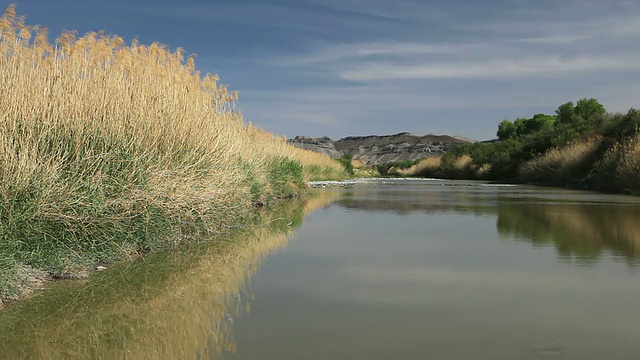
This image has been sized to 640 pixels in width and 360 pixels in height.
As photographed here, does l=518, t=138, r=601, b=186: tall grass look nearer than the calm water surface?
No

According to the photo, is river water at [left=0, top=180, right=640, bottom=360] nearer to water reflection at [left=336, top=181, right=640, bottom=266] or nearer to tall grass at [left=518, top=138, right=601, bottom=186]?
water reflection at [left=336, top=181, right=640, bottom=266]

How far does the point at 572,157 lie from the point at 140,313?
29628 millimetres

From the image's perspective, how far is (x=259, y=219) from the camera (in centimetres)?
1155

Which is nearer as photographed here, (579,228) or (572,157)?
(579,228)

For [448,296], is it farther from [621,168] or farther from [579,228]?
[621,168]

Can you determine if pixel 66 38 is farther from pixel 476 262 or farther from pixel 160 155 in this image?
pixel 476 262

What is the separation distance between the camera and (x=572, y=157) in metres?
30.7

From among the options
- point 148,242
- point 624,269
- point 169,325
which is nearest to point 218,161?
point 148,242

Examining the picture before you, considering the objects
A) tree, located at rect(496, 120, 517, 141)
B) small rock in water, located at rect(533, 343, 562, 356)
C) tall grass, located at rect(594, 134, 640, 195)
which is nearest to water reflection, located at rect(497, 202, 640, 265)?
small rock in water, located at rect(533, 343, 562, 356)

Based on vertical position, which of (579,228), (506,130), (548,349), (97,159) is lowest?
(548,349)

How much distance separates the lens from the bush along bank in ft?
76.3

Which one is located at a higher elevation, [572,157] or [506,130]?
[506,130]

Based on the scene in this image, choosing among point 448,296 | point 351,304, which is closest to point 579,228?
point 448,296

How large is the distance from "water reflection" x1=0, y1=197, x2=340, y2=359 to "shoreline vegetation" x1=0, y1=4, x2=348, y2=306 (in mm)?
343
